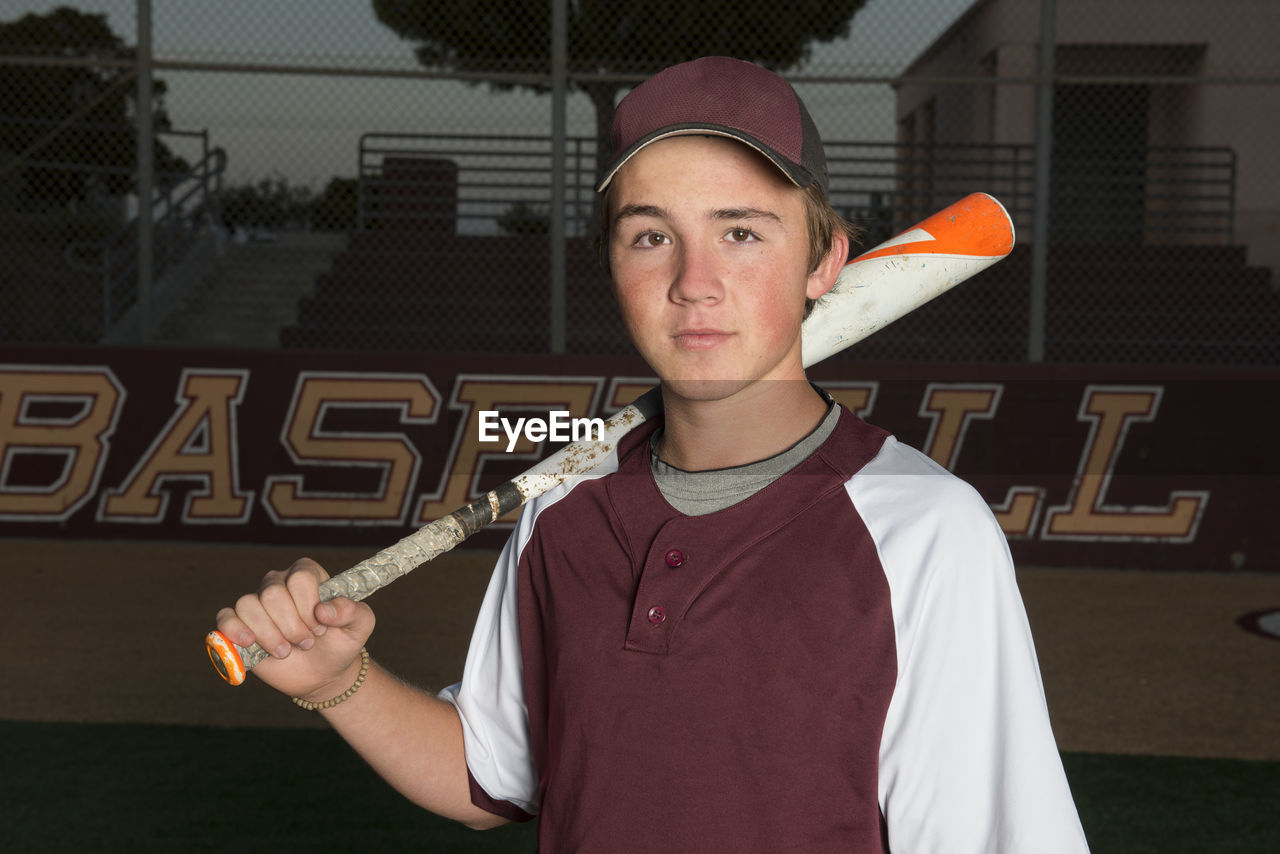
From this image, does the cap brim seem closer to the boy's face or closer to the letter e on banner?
the boy's face

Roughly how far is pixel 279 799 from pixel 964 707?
3.18m

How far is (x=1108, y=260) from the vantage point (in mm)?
9539

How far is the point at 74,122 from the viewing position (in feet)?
24.7

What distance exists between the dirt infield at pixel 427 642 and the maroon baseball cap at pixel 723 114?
371 cm

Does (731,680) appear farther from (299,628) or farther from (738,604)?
(299,628)

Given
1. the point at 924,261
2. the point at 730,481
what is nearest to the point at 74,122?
the point at 924,261

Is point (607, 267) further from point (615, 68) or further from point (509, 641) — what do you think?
point (615, 68)

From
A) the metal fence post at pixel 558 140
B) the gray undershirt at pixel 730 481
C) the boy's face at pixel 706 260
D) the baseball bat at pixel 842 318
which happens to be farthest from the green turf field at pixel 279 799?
the metal fence post at pixel 558 140

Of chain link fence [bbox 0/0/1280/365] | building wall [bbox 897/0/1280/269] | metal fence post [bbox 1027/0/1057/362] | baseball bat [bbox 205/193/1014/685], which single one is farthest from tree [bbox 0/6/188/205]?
baseball bat [bbox 205/193/1014/685]

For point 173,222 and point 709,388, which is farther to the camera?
point 173,222

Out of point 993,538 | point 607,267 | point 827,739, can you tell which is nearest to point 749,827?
point 827,739

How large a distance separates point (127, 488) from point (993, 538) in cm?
788

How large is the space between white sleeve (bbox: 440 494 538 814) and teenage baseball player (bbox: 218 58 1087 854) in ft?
0.04

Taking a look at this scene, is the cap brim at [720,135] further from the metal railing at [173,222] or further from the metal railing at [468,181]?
the metal railing at [173,222]
